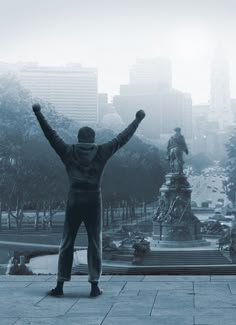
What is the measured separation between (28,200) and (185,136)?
2585 millimetres

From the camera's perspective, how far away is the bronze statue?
336 inches

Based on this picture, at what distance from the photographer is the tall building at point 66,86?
8.51m

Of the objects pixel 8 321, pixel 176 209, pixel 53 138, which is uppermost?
pixel 53 138

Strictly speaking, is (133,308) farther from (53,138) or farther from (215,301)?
(53,138)

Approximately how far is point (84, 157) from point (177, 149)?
432cm

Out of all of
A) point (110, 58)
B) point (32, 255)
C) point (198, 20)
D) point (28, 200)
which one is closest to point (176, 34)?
point (198, 20)

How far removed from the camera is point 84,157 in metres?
4.41

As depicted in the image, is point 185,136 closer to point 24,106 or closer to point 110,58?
point 110,58

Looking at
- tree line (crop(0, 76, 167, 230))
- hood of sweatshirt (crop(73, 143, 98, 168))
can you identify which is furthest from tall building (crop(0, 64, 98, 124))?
hood of sweatshirt (crop(73, 143, 98, 168))

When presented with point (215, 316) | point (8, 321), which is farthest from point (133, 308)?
point (8, 321)

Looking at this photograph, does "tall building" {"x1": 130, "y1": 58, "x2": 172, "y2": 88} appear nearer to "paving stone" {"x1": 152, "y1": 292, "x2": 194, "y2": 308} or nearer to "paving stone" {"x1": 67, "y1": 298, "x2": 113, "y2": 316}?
"paving stone" {"x1": 152, "y1": 292, "x2": 194, "y2": 308}

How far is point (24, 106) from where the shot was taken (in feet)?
28.5

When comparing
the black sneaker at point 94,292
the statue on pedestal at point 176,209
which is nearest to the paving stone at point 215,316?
the black sneaker at point 94,292

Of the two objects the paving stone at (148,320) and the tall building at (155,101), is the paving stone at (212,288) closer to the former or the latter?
the paving stone at (148,320)
